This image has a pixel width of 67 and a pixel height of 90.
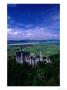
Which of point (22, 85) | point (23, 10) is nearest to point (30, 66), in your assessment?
point (22, 85)

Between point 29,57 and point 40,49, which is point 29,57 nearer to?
point 29,57

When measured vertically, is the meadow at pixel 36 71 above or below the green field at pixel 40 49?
below

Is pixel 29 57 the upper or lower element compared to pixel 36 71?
upper

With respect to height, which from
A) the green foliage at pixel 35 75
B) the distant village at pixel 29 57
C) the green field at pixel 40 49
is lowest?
the green foliage at pixel 35 75

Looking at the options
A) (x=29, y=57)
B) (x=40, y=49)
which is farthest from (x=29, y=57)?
(x=40, y=49)

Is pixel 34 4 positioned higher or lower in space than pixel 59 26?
higher

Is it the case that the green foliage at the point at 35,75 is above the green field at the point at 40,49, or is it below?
below

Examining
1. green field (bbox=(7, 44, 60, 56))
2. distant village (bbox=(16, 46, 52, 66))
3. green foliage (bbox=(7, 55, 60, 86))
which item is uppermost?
green field (bbox=(7, 44, 60, 56))

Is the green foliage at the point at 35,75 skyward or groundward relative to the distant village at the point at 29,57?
groundward

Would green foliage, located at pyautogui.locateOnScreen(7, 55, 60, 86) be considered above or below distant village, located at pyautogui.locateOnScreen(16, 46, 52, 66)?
below

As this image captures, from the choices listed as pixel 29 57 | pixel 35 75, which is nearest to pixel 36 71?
pixel 35 75
